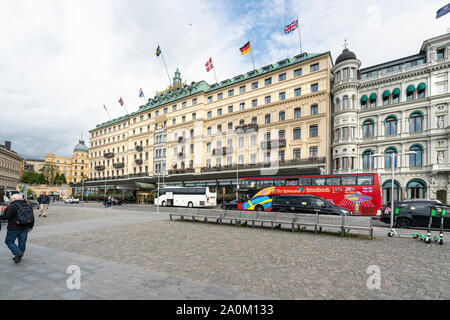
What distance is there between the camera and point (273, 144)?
38.6 metres

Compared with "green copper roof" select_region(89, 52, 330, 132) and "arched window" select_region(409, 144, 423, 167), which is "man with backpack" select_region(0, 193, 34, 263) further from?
"green copper roof" select_region(89, 52, 330, 132)

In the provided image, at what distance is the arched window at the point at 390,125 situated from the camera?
A: 31484 millimetres

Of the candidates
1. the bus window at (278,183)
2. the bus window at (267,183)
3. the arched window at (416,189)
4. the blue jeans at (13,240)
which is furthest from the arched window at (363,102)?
the blue jeans at (13,240)

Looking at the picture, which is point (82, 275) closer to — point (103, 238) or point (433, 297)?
point (103, 238)

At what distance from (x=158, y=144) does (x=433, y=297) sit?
183ft

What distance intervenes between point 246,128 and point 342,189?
23.4m

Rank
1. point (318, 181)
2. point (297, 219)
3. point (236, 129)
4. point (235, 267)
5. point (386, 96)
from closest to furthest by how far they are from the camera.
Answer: point (235, 267) < point (297, 219) < point (318, 181) < point (386, 96) < point (236, 129)

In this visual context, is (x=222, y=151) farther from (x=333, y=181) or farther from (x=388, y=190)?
(x=388, y=190)

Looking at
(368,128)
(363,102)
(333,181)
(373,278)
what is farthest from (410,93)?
(373,278)

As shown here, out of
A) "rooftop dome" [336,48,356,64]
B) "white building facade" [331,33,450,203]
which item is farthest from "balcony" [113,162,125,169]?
"rooftop dome" [336,48,356,64]

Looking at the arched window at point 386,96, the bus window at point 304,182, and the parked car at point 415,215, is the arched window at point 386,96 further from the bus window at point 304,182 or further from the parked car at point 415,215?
the parked car at point 415,215

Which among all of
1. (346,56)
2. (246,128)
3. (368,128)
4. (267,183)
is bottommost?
(267,183)

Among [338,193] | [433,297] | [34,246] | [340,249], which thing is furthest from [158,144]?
[433,297]

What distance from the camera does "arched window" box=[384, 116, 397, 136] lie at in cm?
3148
